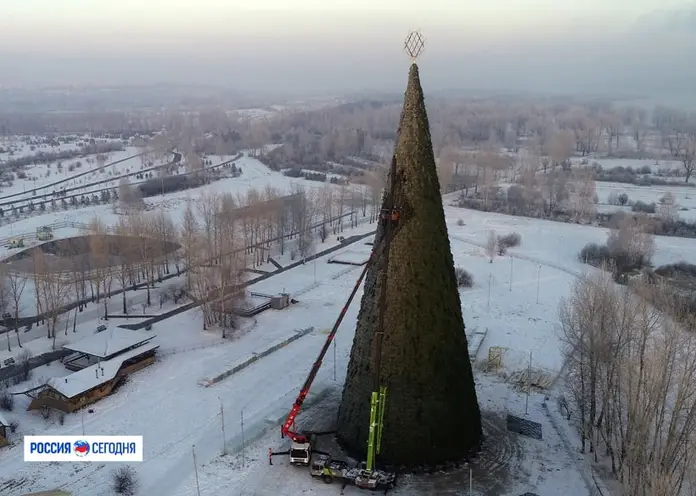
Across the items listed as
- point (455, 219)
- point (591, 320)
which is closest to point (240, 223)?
point (455, 219)

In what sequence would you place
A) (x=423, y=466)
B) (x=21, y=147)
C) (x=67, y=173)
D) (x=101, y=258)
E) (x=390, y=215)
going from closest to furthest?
(x=390, y=215), (x=423, y=466), (x=101, y=258), (x=67, y=173), (x=21, y=147)

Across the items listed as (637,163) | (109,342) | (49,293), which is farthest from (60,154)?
(637,163)

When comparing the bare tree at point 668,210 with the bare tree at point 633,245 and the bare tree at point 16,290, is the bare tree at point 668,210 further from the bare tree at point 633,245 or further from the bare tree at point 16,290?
A: the bare tree at point 16,290

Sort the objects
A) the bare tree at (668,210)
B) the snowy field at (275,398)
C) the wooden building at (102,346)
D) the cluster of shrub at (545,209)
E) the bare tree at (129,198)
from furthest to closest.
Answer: the bare tree at (129,198), the bare tree at (668,210), the cluster of shrub at (545,209), the wooden building at (102,346), the snowy field at (275,398)

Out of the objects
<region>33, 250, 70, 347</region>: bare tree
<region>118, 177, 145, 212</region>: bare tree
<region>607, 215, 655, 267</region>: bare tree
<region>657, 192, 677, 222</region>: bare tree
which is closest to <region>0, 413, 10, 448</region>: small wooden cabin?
<region>33, 250, 70, 347</region>: bare tree

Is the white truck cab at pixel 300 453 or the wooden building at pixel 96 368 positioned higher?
the white truck cab at pixel 300 453

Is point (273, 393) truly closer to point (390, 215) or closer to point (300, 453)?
point (300, 453)

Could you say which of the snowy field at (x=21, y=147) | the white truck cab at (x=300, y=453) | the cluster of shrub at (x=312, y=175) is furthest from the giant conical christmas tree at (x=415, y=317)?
the snowy field at (x=21, y=147)
